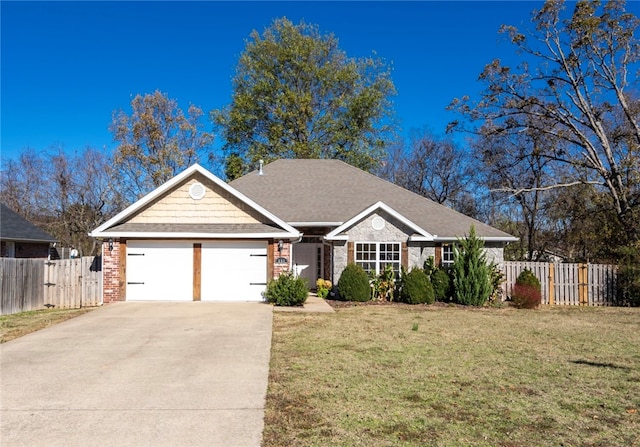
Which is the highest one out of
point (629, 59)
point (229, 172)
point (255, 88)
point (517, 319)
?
point (255, 88)

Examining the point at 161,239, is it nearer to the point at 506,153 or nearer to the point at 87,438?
the point at 87,438

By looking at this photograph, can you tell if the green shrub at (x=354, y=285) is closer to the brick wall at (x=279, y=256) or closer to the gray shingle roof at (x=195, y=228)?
the brick wall at (x=279, y=256)

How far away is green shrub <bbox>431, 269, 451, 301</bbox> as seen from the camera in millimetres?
17984

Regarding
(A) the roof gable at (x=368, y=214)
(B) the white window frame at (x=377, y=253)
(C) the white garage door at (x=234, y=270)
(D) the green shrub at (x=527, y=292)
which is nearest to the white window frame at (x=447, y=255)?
(A) the roof gable at (x=368, y=214)

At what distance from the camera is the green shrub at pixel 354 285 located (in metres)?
17.6

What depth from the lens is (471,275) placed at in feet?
57.8

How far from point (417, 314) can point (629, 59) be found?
55.8 feet

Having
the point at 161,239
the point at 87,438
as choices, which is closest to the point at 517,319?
the point at 161,239

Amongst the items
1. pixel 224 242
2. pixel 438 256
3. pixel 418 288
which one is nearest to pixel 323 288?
pixel 418 288

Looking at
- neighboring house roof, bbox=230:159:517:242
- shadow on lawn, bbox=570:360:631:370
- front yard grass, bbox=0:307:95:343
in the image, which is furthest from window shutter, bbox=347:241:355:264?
shadow on lawn, bbox=570:360:631:370

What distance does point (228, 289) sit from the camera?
1709 cm

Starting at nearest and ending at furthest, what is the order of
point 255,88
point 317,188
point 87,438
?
point 87,438
point 317,188
point 255,88

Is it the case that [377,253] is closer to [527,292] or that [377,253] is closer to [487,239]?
[487,239]

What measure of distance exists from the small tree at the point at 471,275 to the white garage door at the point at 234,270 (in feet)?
22.0
